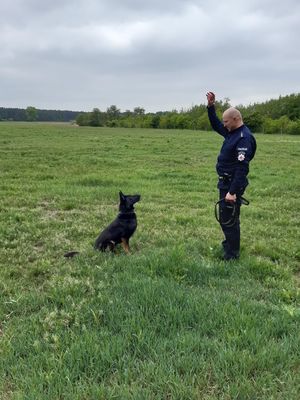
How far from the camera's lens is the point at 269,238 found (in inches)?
318

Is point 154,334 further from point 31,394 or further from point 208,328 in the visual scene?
point 31,394

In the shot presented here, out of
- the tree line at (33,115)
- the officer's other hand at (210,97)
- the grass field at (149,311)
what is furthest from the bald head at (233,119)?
the tree line at (33,115)

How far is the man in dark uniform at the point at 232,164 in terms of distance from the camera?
18.7 feet

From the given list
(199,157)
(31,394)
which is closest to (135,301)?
(31,394)

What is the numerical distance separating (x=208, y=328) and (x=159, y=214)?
5938 mm

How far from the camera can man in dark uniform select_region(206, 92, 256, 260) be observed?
5.69 metres

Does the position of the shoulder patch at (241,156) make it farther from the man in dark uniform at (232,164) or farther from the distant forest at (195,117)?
the distant forest at (195,117)

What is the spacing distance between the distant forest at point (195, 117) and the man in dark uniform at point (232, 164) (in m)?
78.3

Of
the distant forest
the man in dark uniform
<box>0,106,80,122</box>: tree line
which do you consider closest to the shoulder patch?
the man in dark uniform

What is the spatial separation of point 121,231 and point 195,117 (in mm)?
109394

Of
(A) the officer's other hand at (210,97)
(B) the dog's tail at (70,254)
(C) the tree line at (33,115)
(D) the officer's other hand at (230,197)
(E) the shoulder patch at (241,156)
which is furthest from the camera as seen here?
(C) the tree line at (33,115)

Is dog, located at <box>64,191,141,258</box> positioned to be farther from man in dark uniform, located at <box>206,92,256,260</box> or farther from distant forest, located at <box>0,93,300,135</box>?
distant forest, located at <box>0,93,300,135</box>

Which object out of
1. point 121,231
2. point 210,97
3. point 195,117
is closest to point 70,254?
point 121,231

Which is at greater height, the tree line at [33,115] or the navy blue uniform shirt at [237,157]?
the tree line at [33,115]
